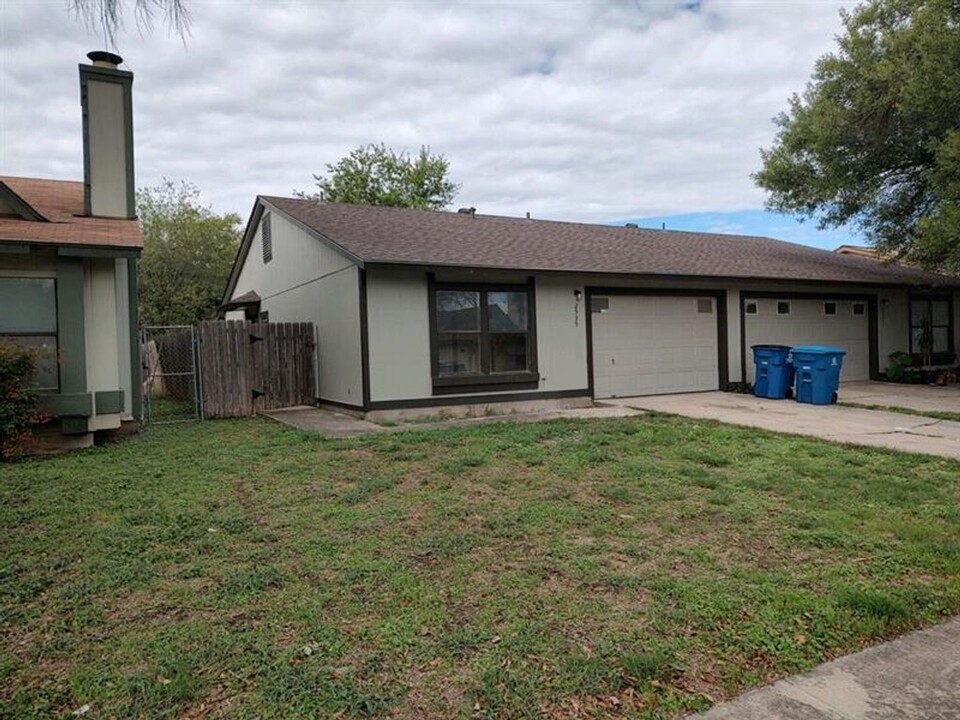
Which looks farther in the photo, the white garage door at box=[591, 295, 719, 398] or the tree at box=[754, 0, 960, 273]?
the white garage door at box=[591, 295, 719, 398]

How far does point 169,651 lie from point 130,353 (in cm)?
769

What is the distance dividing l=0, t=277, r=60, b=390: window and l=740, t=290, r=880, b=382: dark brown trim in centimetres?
1310

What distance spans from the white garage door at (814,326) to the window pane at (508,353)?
5902 mm

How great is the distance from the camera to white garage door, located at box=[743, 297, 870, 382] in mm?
14617

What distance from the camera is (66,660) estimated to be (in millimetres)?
2867

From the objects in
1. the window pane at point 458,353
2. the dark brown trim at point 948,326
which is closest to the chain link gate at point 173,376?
the window pane at point 458,353

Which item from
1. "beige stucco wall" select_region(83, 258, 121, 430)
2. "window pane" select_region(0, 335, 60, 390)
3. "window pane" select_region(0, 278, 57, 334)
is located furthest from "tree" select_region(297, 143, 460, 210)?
"window pane" select_region(0, 335, 60, 390)

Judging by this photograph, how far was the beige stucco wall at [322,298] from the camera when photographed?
35.9 feet

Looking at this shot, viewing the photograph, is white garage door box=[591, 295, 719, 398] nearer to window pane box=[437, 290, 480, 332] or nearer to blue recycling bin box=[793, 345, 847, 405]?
blue recycling bin box=[793, 345, 847, 405]

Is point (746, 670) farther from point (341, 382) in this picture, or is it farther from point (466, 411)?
point (341, 382)

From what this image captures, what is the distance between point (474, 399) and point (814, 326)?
943 cm

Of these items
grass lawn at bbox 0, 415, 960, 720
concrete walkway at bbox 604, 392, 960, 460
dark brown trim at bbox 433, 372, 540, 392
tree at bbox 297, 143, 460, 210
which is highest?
tree at bbox 297, 143, 460, 210

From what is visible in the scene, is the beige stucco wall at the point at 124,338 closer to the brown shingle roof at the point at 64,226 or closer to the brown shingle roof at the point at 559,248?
the brown shingle roof at the point at 64,226

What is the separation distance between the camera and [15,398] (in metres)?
7.68
